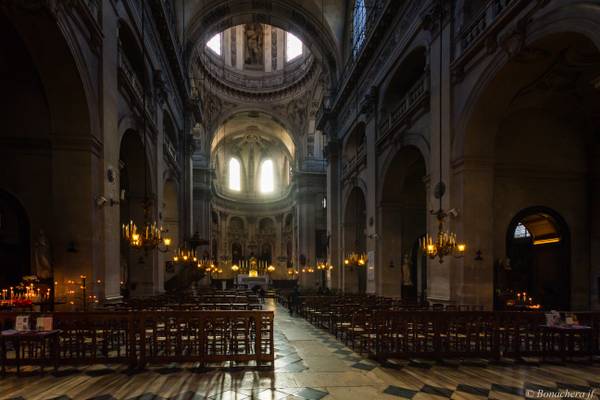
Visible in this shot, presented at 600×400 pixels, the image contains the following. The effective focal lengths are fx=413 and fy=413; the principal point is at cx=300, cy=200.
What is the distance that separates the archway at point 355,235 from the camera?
912 inches

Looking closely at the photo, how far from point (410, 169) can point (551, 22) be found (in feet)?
35.1

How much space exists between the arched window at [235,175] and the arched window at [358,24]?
27.0 m

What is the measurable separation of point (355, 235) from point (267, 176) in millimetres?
26414

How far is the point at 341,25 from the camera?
2458cm

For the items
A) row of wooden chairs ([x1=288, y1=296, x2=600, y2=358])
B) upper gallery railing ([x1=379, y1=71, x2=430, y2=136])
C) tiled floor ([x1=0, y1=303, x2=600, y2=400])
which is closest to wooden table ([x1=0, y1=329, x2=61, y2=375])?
tiled floor ([x1=0, y1=303, x2=600, y2=400])

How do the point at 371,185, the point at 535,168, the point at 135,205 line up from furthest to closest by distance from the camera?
the point at 371,185 → the point at 135,205 → the point at 535,168

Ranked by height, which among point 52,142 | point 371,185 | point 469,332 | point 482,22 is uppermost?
point 482,22

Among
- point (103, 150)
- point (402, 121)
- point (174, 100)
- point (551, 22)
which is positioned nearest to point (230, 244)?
point (174, 100)

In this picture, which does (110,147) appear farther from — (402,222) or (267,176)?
(267,176)

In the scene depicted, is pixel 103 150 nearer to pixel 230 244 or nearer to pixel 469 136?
pixel 469 136

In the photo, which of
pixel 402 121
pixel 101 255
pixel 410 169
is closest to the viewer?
pixel 101 255

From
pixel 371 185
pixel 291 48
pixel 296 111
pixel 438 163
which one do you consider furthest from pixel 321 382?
pixel 291 48

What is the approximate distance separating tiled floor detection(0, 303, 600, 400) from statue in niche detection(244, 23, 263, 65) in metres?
35.1

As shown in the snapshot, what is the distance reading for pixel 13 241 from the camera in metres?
10.5
